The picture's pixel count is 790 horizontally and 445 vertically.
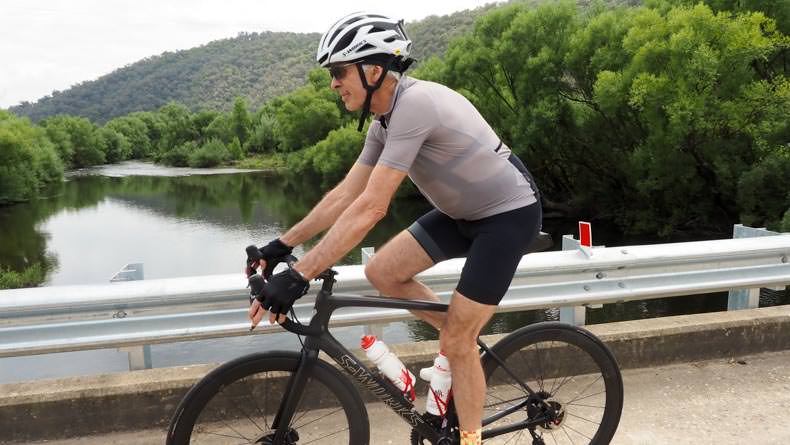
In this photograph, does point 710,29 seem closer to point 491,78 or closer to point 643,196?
point 643,196

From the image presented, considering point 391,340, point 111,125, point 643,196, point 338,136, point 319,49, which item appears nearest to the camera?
point 319,49

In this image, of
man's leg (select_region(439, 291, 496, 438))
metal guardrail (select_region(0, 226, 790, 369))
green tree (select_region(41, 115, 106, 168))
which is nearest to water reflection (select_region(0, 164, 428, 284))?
metal guardrail (select_region(0, 226, 790, 369))

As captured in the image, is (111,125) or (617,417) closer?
(617,417)

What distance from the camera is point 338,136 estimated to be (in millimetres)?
46062

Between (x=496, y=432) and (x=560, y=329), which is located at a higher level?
(x=560, y=329)

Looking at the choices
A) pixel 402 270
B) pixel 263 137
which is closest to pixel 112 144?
pixel 263 137

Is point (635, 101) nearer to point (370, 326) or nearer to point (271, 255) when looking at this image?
point (370, 326)

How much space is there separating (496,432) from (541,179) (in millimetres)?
34699

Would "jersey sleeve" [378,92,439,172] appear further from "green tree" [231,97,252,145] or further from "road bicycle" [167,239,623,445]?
"green tree" [231,97,252,145]

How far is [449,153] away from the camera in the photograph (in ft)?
7.55

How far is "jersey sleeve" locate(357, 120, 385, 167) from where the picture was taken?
2.51 meters

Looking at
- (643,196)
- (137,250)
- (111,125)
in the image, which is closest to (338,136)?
(137,250)

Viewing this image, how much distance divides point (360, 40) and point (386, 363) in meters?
1.16

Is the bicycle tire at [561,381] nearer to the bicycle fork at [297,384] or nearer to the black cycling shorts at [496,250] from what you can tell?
the black cycling shorts at [496,250]
